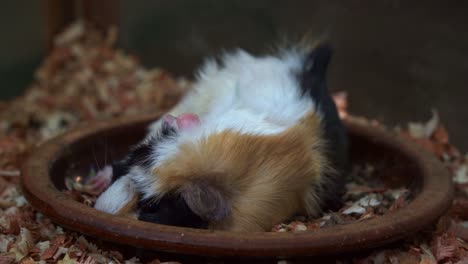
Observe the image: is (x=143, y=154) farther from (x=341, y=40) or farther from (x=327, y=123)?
(x=341, y=40)

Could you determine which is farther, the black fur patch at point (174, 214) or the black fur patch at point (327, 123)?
the black fur patch at point (327, 123)

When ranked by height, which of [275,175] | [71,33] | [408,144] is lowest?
[71,33]

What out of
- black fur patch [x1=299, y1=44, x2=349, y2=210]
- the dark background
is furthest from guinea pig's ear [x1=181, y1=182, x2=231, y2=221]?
the dark background

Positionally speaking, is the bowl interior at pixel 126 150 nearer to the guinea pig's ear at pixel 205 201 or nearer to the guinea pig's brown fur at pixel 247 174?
the guinea pig's brown fur at pixel 247 174

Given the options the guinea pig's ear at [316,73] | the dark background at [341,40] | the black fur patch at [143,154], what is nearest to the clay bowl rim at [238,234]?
the black fur patch at [143,154]

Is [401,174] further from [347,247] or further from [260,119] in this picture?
[347,247]

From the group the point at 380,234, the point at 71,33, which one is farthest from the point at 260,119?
the point at 71,33
